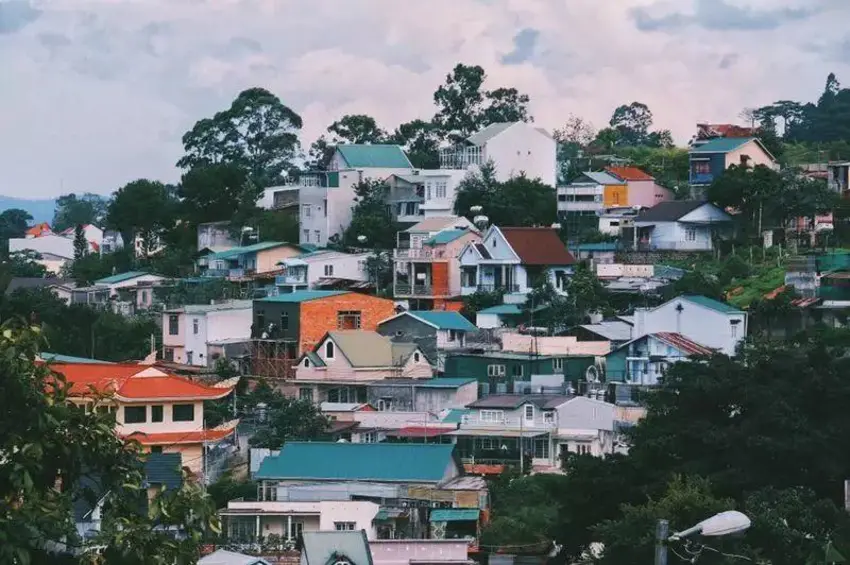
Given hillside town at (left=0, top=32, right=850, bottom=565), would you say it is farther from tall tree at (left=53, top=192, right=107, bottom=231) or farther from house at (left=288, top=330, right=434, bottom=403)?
tall tree at (left=53, top=192, right=107, bottom=231)

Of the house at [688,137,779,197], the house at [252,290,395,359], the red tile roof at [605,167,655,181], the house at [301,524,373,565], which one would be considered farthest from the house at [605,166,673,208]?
the house at [301,524,373,565]

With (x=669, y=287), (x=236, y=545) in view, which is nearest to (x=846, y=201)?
(x=669, y=287)

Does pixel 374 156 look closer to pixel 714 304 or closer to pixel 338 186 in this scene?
pixel 338 186

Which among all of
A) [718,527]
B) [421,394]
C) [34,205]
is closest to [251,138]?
[421,394]

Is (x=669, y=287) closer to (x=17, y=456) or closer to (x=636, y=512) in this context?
(x=636, y=512)

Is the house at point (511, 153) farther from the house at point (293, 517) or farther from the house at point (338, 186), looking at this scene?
the house at point (293, 517)
